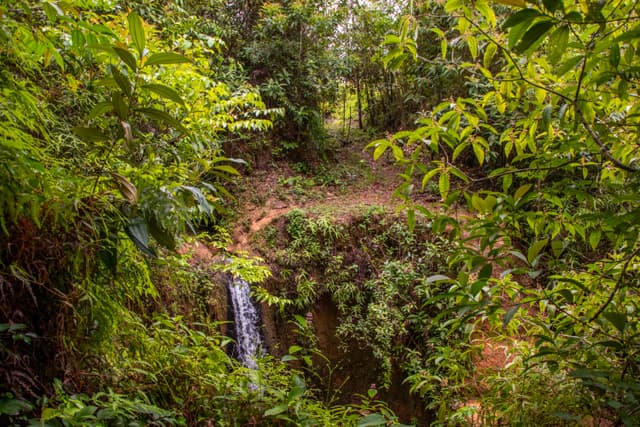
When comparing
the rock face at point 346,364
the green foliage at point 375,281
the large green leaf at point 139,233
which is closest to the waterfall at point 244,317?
the rock face at point 346,364

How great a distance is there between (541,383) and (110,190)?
221cm

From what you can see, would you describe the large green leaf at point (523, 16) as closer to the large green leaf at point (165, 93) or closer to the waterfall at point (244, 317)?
the large green leaf at point (165, 93)

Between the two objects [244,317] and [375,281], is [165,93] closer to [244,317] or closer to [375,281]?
[244,317]

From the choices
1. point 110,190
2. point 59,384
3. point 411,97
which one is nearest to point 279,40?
point 411,97

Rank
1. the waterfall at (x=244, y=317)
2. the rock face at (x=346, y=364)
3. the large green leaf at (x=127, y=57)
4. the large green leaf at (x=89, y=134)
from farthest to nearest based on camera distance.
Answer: the rock face at (x=346, y=364)
the waterfall at (x=244, y=317)
the large green leaf at (x=89, y=134)
the large green leaf at (x=127, y=57)

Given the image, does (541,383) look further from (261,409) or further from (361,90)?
(361,90)

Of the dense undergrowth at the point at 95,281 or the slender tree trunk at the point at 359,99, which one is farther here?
the slender tree trunk at the point at 359,99

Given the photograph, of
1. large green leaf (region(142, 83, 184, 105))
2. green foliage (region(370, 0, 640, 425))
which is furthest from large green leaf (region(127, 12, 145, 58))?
green foliage (region(370, 0, 640, 425))

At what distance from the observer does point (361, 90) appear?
951cm

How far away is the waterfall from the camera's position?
460 centimetres

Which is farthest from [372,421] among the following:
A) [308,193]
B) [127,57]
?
[308,193]

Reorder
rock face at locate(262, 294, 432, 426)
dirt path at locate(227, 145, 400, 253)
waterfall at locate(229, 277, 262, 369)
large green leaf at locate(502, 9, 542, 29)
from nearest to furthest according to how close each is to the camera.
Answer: large green leaf at locate(502, 9, 542, 29)
waterfall at locate(229, 277, 262, 369)
rock face at locate(262, 294, 432, 426)
dirt path at locate(227, 145, 400, 253)

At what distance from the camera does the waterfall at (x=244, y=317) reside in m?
4.60

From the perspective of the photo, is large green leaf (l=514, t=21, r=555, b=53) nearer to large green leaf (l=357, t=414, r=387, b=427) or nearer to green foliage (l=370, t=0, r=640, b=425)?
green foliage (l=370, t=0, r=640, b=425)
